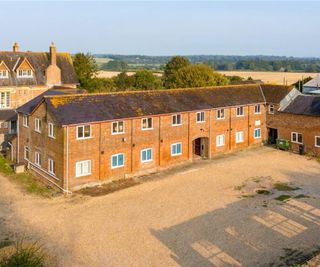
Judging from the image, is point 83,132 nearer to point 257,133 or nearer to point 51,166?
point 51,166

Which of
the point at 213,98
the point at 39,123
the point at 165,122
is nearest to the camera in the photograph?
the point at 39,123

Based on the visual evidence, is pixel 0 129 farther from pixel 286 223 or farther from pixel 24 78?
pixel 286 223

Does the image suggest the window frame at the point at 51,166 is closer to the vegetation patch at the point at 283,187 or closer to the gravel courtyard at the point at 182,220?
the gravel courtyard at the point at 182,220

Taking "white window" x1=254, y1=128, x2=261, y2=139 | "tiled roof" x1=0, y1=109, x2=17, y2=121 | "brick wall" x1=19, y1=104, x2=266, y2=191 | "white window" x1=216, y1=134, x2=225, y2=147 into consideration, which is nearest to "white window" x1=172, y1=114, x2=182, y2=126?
"brick wall" x1=19, y1=104, x2=266, y2=191

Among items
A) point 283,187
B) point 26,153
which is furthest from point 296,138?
point 26,153

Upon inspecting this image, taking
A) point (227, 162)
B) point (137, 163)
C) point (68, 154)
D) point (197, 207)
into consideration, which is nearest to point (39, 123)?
point (68, 154)

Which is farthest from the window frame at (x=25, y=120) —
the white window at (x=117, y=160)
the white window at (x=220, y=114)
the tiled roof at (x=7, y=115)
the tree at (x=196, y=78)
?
the tree at (x=196, y=78)
